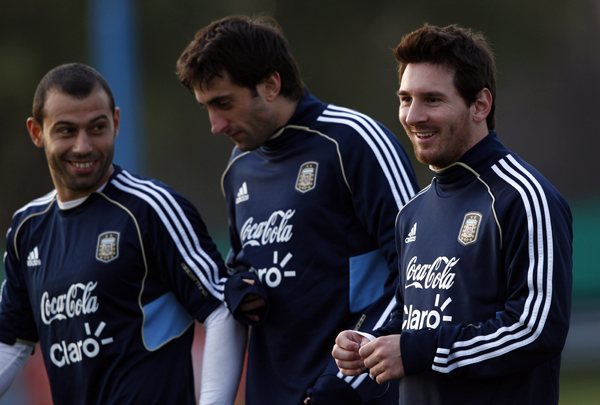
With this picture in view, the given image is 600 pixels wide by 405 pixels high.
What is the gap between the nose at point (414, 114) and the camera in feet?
8.48

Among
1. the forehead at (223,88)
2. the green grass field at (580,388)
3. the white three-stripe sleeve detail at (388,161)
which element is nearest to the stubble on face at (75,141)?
the forehead at (223,88)

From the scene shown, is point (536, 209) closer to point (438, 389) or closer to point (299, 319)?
point (438, 389)

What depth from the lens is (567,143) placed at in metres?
11.5

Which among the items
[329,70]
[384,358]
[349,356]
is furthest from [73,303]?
[329,70]

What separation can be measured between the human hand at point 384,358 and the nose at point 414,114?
26.9 inches

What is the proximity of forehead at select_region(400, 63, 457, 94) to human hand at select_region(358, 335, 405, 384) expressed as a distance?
31.1 inches

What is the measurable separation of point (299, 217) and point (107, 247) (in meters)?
0.81

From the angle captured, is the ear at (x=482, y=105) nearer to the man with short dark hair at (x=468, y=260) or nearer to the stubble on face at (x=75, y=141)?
the man with short dark hair at (x=468, y=260)

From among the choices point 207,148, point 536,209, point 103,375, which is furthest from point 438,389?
point 207,148

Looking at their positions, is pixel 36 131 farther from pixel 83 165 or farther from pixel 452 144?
pixel 452 144

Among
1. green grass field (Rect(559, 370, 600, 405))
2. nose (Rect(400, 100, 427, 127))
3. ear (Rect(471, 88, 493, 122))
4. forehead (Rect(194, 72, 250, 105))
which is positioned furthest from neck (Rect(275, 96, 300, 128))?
green grass field (Rect(559, 370, 600, 405))

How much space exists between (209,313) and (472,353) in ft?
4.24

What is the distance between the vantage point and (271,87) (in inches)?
132

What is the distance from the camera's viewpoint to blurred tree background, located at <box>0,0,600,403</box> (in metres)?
11.7
